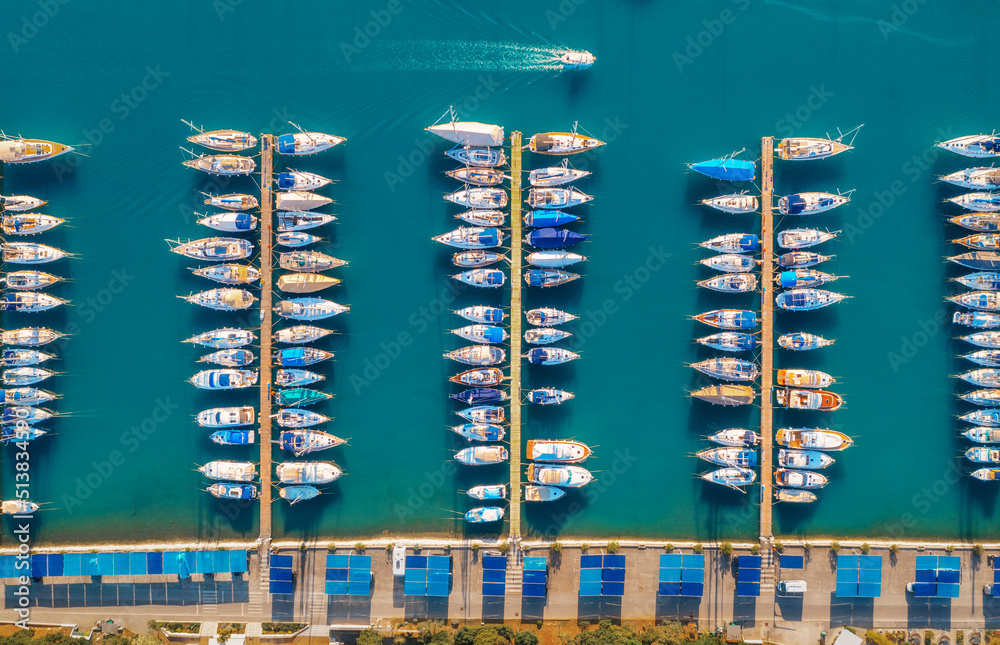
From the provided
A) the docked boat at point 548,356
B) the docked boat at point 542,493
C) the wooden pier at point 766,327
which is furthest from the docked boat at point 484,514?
the wooden pier at point 766,327

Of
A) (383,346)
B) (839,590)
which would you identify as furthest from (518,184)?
(839,590)

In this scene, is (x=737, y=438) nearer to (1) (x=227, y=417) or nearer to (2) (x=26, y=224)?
(1) (x=227, y=417)

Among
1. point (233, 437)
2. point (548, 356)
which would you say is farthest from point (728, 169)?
point (233, 437)

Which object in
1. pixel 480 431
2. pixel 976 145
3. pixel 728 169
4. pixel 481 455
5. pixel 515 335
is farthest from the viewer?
pixel 515 335

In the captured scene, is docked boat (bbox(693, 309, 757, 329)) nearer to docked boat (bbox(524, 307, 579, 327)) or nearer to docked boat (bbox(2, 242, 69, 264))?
docked boat (bbox(524, 307, 579, 327))

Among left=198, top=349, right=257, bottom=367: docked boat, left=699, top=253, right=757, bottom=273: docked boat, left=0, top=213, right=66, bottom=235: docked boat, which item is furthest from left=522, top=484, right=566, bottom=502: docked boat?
left=0, top=213, right=66, bottom=235: docked boat
